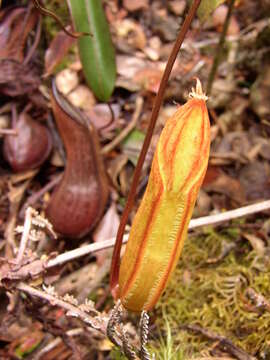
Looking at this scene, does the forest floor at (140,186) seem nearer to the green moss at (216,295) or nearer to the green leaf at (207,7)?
the green moss at (216,295)

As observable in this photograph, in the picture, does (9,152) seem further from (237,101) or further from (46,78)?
(237,101)

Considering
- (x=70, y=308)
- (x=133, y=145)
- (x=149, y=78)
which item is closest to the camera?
(x=70, y=308)

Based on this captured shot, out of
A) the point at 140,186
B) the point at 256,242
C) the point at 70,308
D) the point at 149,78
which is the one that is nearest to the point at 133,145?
the point at 140,186

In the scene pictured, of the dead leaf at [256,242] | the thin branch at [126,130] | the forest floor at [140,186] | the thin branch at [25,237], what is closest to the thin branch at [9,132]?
the forest floor at [140,186]

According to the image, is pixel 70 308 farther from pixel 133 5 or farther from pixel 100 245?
pixel 133 5

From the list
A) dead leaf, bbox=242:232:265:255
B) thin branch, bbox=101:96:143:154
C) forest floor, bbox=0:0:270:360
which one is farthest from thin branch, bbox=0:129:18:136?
dead leaf, bbox=242:232:265:255

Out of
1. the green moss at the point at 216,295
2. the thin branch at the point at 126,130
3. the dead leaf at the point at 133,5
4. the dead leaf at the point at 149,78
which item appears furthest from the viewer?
the dead leaf at the point at 133,5
